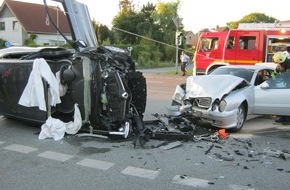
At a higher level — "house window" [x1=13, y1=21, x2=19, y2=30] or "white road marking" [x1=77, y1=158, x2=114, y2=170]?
"house window" [x1=13, y1=21, x2=19, y2=30]

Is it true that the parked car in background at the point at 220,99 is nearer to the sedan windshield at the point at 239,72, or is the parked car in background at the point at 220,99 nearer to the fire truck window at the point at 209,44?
the sedan windshield at the point at 239,72

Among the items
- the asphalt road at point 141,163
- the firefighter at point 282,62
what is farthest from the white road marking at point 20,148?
the firefighter at point 282,62

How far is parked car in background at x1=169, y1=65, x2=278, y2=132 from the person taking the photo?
714 centimetres

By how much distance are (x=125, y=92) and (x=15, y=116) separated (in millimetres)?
2482

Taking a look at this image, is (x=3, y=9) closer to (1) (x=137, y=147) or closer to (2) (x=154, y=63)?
(2) (x=154, y=63)

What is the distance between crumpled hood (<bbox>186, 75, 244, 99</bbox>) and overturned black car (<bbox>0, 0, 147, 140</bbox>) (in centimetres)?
112

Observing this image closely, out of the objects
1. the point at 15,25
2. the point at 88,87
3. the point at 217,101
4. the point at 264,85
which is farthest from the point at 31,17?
the point at 217,101

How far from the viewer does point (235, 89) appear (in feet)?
25.1

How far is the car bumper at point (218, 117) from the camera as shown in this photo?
7.05 meters

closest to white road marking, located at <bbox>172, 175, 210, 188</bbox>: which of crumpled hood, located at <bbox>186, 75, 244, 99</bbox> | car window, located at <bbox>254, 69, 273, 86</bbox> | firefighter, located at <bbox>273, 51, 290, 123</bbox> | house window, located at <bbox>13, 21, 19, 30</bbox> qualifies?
crumpled hood, located at <bbox>186, 75, 244, 99</bbox>

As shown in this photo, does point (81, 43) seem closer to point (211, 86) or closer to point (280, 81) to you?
point (211, 86)

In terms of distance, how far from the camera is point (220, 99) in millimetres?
7191

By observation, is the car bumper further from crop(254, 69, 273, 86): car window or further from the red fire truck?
the red fire truck

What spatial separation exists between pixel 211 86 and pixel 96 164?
335 centimetres
